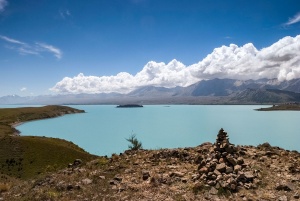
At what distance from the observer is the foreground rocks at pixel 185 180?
18844 mm

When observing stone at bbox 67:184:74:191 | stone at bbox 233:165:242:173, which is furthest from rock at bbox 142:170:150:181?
stone at bbox 233:165:242:173

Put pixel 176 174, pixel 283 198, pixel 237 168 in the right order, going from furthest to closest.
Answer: pixel 176 174, pixel 237 168, pixel 283 198

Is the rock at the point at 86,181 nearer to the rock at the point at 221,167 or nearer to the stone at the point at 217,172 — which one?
the stone at the point at 217,172

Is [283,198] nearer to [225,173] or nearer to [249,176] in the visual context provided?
[249,176]

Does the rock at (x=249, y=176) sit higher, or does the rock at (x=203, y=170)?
the rock at (x=203, y=170)

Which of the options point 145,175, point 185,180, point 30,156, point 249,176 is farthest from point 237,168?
point 30,156

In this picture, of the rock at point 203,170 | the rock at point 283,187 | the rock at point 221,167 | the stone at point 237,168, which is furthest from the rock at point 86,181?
the rock at point 283,187

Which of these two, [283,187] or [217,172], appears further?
[217,172]

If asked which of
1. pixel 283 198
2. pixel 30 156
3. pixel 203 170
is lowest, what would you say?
pixel 30 156

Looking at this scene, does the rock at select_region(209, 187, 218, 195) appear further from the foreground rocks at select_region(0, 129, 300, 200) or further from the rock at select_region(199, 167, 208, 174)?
→ the rock at select_region(199, 167, 208, 174)

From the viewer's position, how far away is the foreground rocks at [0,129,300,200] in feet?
61.8

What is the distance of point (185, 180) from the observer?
845 inches

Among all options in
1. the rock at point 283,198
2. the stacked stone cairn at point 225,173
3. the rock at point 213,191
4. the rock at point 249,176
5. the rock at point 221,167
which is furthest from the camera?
the rock at point 221,167

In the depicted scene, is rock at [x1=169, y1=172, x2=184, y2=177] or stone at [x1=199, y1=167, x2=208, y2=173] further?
rock at [x1=169, y1=172, x2=184, y2=177]
